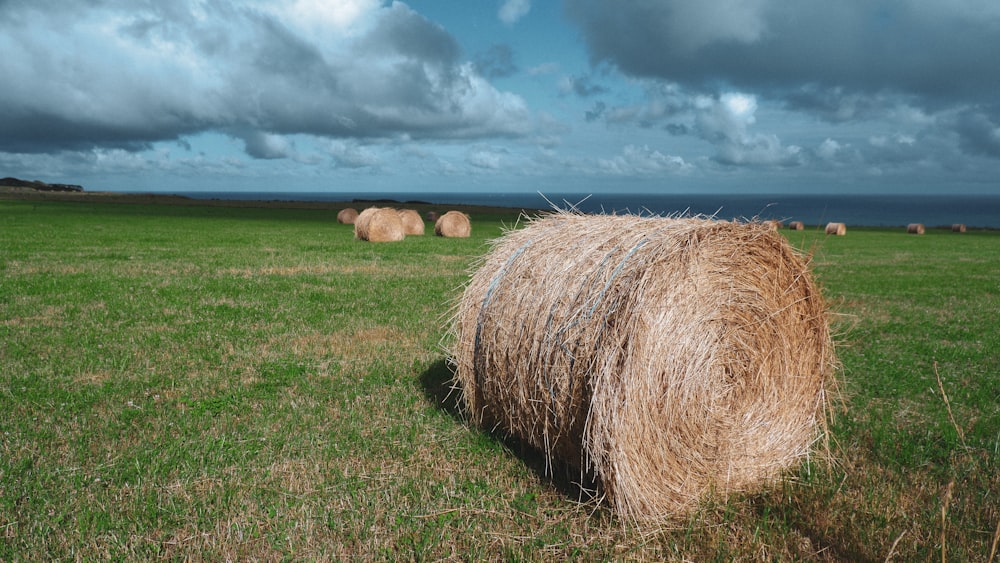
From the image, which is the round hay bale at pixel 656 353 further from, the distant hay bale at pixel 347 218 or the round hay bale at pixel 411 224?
the distant hay bale at pixel 347 218

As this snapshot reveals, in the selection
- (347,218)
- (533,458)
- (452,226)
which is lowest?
(533,458)

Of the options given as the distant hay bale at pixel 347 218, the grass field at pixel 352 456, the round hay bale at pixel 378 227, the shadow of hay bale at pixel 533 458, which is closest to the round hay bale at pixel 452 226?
the round hay bale at pixel 378 227

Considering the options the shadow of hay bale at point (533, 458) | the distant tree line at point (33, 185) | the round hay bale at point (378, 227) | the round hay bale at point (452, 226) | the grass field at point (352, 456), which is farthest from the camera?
the distant tree line at point (33, 185)

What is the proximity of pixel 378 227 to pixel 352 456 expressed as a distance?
82.6 feet

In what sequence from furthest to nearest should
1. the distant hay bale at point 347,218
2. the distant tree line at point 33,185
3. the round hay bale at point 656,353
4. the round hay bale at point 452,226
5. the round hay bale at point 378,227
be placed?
the distant tree line at point 33,185 < the distant hay bale at point 347,218 < the round hay bale at point 452,226 < the round hay bale at point 378,227 < the round hay bale at point 656,353

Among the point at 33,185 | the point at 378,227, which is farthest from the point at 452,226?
the point at 33,185

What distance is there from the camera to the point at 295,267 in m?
19.5

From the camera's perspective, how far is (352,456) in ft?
19.6

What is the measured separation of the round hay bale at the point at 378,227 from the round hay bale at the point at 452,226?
4.48m

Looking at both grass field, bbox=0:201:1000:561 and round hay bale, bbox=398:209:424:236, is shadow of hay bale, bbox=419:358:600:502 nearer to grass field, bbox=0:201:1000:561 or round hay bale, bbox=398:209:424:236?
grass field, bbox=0:201:1000:561

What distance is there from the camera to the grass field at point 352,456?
4.58m

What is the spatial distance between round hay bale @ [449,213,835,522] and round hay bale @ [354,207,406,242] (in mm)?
24649

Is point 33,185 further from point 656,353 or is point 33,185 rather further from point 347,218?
point 656,353

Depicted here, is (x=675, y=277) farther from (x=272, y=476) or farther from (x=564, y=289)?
(x=272, y=476)
